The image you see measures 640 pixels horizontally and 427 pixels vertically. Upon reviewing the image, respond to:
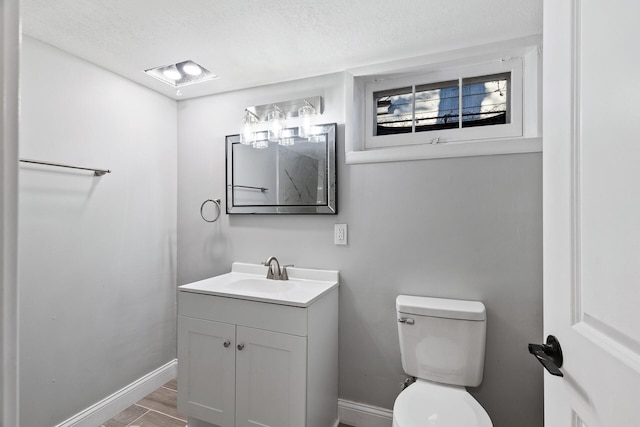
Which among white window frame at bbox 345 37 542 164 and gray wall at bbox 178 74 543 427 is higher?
white window frame at bbox 345 37 542 164

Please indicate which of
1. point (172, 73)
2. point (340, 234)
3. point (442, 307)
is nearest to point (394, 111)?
point (340, 234)

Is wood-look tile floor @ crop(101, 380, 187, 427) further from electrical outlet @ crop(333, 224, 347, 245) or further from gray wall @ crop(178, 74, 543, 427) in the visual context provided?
electrical outlet @ crop(333, 224, 347, 245)

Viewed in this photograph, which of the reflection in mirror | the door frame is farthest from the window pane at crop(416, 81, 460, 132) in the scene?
the door frame

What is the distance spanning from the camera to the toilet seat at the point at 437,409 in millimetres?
1214

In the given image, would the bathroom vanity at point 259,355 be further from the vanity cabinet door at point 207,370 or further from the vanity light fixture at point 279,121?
the vanity light fixture at point 279,121

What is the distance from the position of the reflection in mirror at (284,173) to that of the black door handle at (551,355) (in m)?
1.32

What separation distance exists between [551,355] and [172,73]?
7.84ft

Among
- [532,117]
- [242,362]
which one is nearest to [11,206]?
[242,362]

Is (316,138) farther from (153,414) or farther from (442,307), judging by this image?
(153,414)

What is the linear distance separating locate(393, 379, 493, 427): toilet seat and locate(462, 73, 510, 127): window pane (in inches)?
57.0

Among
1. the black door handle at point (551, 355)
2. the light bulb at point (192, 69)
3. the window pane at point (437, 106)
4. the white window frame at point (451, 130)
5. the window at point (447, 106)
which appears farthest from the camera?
the light bulb at point (192, 69)

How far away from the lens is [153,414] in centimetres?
196

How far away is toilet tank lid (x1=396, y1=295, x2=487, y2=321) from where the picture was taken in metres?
1.51

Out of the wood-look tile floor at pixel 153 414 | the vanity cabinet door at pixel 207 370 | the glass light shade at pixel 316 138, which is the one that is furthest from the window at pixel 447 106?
the wood-look tile floor at pixel 153 414
